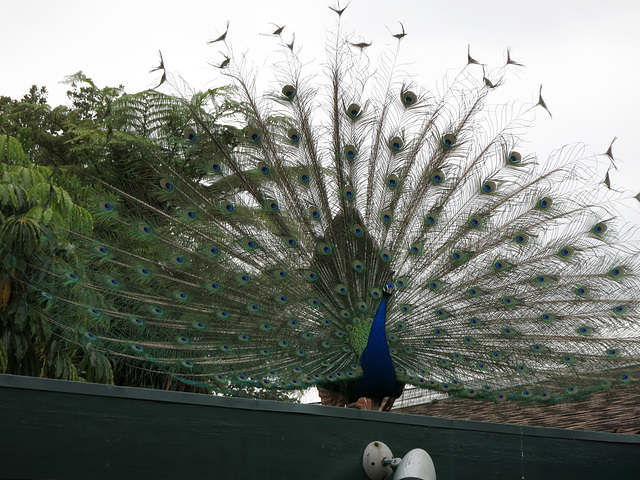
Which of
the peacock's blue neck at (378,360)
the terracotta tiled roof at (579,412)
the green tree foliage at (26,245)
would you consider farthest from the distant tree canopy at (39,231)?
the terracotta tiled roof at (579,412)

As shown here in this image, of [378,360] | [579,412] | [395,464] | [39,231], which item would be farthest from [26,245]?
[579,412]

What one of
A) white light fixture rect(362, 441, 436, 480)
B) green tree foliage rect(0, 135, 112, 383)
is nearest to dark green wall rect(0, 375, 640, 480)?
white light fixture rect(362, 441, 436, 480)

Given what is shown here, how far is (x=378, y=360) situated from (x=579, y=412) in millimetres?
2177

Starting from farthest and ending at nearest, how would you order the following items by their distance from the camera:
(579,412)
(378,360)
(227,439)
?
(579,412) < (378,360) < (227,439)

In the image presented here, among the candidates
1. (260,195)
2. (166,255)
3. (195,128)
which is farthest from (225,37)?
(166,255)

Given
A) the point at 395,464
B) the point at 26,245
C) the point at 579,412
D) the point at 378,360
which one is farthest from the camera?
the point at 579,412

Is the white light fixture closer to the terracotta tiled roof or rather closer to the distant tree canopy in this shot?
the distant tree canopy

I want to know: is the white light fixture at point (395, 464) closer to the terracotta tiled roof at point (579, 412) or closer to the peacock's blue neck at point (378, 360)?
the peacock's blue neck at point (378, 360)

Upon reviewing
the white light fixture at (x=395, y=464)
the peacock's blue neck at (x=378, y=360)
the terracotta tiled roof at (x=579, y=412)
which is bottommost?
the white light fixture at (x=395, y=464)

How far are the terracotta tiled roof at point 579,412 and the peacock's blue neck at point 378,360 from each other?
1.07 metres

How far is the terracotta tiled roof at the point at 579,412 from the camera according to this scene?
5727mm

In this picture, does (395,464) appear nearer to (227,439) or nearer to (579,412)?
(227,439)

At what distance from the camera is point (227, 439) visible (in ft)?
8.89

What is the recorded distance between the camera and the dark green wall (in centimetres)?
233
